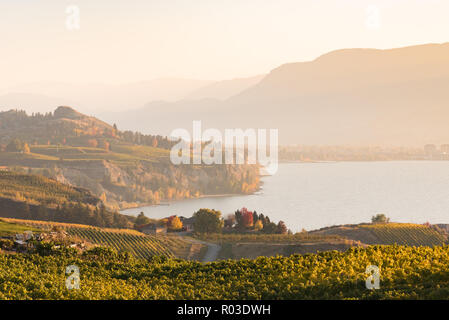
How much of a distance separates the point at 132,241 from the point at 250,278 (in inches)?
2393

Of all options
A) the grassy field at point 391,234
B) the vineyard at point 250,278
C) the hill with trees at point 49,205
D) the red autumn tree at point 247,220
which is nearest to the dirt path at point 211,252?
the red autumn tree at point 247,220

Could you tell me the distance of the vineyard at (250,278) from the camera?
63.5 ft

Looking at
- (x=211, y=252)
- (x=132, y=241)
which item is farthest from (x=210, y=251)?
(x=132, y=241)

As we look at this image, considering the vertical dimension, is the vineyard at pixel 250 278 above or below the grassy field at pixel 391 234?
above

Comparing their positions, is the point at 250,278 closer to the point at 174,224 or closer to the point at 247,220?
the point at 247,220

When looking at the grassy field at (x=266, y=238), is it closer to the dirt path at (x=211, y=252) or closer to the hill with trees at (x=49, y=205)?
the dirt path at (x=211, y=252)

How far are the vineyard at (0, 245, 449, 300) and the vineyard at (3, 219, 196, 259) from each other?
4654cm

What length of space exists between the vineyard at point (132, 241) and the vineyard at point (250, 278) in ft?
153

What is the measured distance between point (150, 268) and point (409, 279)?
14119 mm

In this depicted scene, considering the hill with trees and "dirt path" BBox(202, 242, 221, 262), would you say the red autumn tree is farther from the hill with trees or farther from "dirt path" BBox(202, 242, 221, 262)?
the hill with trees

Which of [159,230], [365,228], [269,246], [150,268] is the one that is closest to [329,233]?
[365,228]

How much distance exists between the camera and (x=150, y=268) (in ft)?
93.2
